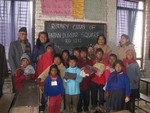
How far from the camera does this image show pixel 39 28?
5.24 metres

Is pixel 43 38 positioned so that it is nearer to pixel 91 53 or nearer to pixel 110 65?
pixel 91 53

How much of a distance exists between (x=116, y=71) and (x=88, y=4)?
2175 mm

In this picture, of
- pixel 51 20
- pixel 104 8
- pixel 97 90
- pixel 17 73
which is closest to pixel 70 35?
pixel 51 20

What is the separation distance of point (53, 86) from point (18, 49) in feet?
3.10

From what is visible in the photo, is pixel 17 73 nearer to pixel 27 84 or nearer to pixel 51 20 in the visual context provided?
pixel 27 84

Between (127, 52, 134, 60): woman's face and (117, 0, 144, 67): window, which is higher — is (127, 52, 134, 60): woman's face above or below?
below

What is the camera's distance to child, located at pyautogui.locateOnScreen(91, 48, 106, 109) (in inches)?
178

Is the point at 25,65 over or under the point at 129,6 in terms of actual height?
under

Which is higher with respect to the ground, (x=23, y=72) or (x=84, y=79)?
(x=23, y=72)

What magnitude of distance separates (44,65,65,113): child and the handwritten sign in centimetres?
142

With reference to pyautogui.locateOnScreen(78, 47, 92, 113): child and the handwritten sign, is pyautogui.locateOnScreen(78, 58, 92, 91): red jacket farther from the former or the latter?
the handwritten sign

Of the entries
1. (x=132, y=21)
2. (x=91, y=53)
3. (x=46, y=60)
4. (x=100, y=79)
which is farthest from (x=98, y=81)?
(x=132, y=21)

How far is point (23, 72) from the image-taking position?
4.10 m

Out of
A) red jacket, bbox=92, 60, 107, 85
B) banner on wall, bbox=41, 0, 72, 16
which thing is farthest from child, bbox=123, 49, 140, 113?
banner on wall, bbox=41, 0, 72, 16
